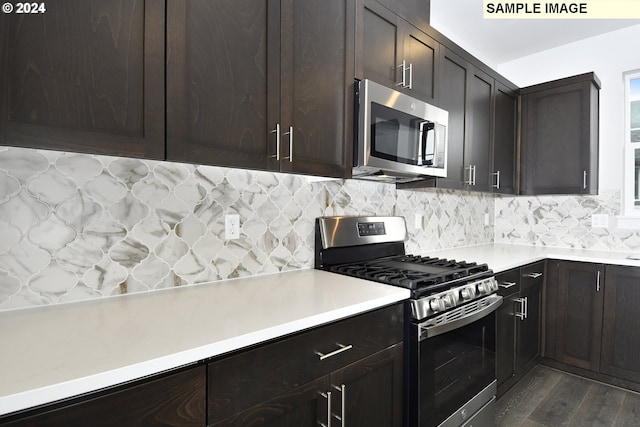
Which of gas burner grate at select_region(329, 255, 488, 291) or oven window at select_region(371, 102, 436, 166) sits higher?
oven window at select_region(371, 102, 436, 166)

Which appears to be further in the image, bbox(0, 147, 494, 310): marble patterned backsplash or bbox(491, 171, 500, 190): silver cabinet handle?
bbox(491, 171, 500, 190): silver cabinet handle

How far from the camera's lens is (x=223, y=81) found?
1155 mm

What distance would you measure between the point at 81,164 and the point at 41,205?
0.18 metres

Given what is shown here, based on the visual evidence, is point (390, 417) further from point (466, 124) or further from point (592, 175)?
point (592, 175)

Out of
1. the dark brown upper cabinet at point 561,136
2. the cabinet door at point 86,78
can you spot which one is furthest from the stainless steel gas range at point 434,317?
the dark brown upper cabinet at point 561,136

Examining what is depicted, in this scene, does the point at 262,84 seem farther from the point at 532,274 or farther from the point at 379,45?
the point at 532,274

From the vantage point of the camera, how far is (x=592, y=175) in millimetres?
2783

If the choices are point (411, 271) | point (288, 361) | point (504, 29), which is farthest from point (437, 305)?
point (504, 29)

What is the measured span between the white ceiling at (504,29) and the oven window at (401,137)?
1.32 meters

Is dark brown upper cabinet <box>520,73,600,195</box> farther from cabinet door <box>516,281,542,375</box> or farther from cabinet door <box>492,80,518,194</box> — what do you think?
cabinet door <box>516,281,542,375</box>

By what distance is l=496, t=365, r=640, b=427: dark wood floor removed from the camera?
→ 6.71 ft

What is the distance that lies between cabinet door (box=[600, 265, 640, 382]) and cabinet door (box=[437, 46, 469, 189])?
4.31ft

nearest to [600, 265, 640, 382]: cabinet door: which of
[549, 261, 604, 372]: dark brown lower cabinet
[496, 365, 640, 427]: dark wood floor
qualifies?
[549, 261, 604, 372]: dark brown lower cabinet

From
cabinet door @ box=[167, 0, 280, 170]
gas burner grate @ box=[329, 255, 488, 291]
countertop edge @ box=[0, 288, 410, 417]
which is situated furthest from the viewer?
gas burner grate @ box=[329, 255, 488, 291]
